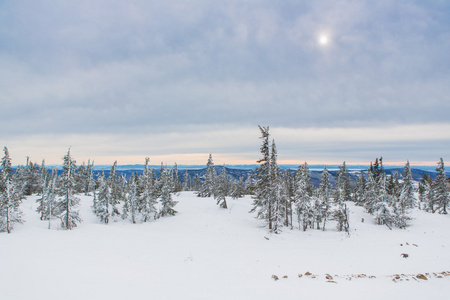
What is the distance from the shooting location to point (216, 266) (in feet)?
58.1

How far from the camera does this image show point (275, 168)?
35344 mm

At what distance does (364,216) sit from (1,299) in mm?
55899

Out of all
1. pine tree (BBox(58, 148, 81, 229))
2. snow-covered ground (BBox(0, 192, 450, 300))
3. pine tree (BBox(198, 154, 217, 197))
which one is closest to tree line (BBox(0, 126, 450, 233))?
pine tree (BBox(58, 148, 81, 229))

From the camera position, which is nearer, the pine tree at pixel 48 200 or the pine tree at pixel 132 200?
the pine tree at pixel 48 200

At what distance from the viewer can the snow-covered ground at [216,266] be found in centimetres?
1236

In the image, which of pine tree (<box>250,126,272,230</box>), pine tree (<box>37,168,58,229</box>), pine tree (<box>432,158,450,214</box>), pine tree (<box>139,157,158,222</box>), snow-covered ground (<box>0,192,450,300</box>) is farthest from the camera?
pine tree (<box>432,158,450,214</box>)

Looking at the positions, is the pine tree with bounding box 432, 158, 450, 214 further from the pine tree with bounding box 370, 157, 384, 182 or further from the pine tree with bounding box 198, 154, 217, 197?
the pine tree with bounding box 198, 154, 217, 197

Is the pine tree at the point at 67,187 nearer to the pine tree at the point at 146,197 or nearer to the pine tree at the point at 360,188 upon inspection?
the pine tree at the point at 146,197

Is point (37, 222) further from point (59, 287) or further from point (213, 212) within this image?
point (59, 287)

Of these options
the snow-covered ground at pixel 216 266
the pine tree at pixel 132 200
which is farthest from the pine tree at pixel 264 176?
the pine tree at pixel 132 200

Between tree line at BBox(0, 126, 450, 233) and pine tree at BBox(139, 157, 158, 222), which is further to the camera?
pine tree at BBox(139, 157, 158, 222)

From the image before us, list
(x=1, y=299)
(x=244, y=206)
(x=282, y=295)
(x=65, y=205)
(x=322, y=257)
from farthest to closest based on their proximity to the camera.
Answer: (x=244, y=206) → (x=65, y=205) → (x=322, y=257) → (x=282, y=295) → (x=1, y=299)

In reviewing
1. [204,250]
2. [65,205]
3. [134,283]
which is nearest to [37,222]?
[65,205]

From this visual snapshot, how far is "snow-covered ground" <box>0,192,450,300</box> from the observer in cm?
1236
